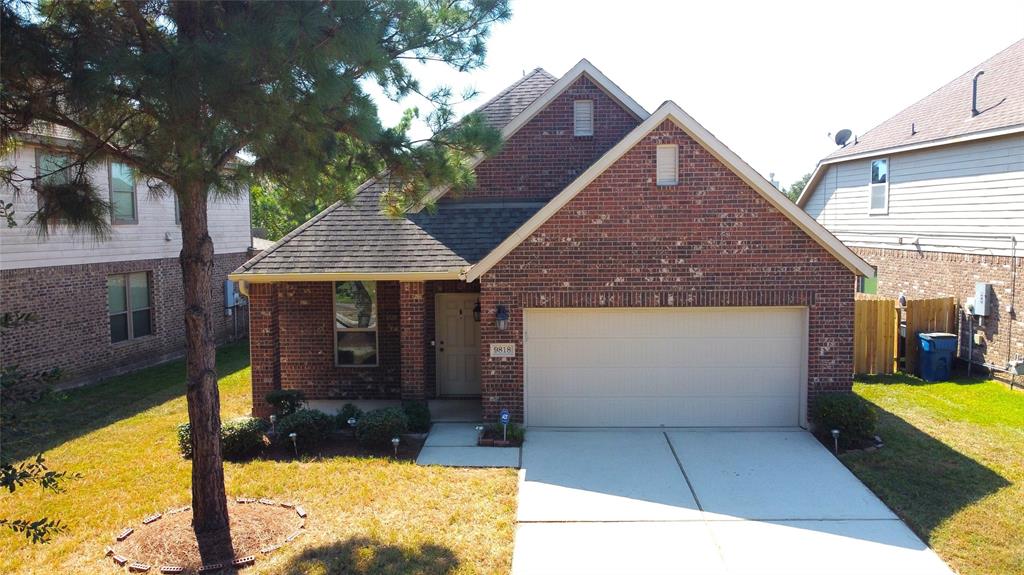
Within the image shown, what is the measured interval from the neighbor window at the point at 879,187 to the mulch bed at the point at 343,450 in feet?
46.9

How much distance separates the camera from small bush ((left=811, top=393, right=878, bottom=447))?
33.5ft

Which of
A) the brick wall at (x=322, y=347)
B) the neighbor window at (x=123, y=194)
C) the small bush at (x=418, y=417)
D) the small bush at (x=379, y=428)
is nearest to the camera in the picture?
the small bush at (x=379, y=428)

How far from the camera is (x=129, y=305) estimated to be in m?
17.5

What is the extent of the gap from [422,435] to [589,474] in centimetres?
303

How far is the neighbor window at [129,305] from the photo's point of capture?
17.1 m

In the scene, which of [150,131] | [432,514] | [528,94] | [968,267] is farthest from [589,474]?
[968,267]

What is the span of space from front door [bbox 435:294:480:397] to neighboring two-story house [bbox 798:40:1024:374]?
1035 centimetres

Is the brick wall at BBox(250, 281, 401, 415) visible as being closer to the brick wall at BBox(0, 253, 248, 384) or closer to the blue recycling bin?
the brick wall at BBox(0, 253, 248, 384)

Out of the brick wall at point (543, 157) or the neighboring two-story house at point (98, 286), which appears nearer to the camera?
the brick wall at point (543, 157)

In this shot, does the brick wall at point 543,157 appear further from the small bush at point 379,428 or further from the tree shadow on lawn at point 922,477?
the tree shadow on lawn at point 922,477

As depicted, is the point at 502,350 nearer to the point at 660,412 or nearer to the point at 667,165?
the point at 660,412

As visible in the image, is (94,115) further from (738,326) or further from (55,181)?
(738,326)

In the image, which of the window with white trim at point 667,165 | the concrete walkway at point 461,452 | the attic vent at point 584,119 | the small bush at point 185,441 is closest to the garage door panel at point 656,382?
the concrete walkway at point 461,452

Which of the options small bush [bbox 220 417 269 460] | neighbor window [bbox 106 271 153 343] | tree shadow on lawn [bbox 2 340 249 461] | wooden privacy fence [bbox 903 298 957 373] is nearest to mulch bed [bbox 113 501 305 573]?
small bush [bbox 220 417 269 460]
